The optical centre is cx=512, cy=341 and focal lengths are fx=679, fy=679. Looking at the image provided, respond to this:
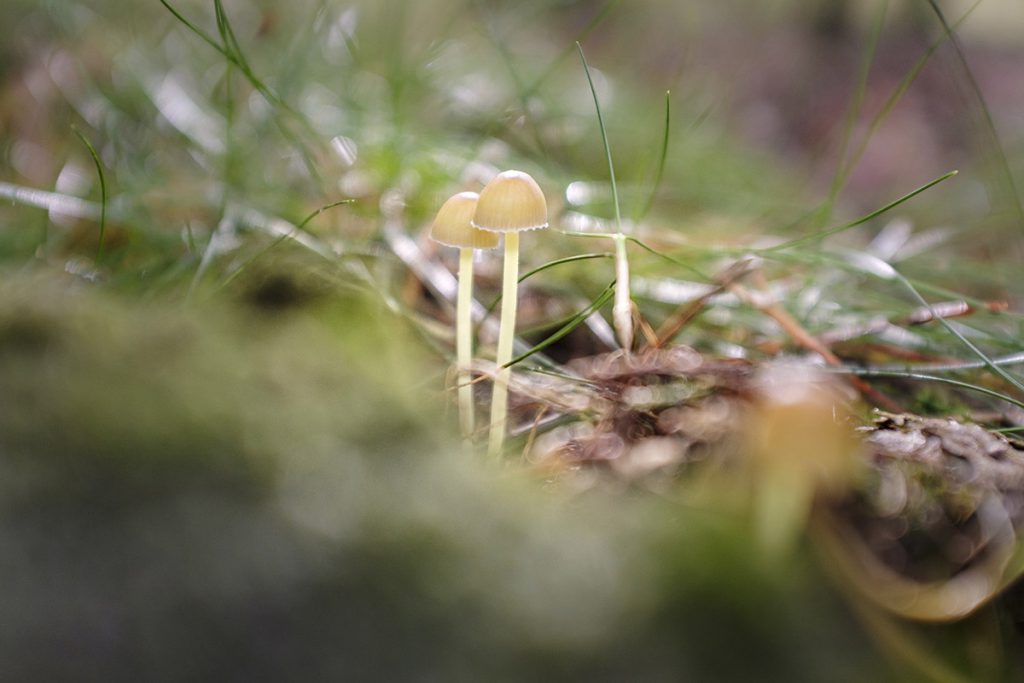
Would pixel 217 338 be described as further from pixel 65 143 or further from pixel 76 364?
pixel 65 143

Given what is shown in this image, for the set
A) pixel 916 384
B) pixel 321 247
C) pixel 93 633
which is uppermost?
pixel 321 247

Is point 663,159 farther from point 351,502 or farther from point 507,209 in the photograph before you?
point 351,502

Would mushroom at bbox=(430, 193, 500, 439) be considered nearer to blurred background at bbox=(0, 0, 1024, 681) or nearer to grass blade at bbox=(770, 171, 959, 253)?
blurred background at bbox=(0, 0, 1024, 681)

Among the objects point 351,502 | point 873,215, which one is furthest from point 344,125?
point 351,502

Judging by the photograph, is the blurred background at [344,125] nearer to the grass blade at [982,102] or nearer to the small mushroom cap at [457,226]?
the grass blade at [982,102]

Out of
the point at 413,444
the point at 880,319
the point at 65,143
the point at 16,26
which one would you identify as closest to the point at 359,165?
the point at 65,143

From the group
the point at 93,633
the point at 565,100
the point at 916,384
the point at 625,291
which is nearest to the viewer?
the point at 93,633

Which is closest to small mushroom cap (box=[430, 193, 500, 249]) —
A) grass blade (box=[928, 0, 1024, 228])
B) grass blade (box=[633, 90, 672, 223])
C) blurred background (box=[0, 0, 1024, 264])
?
grass blade (box=[633, 90, 672, 223])
